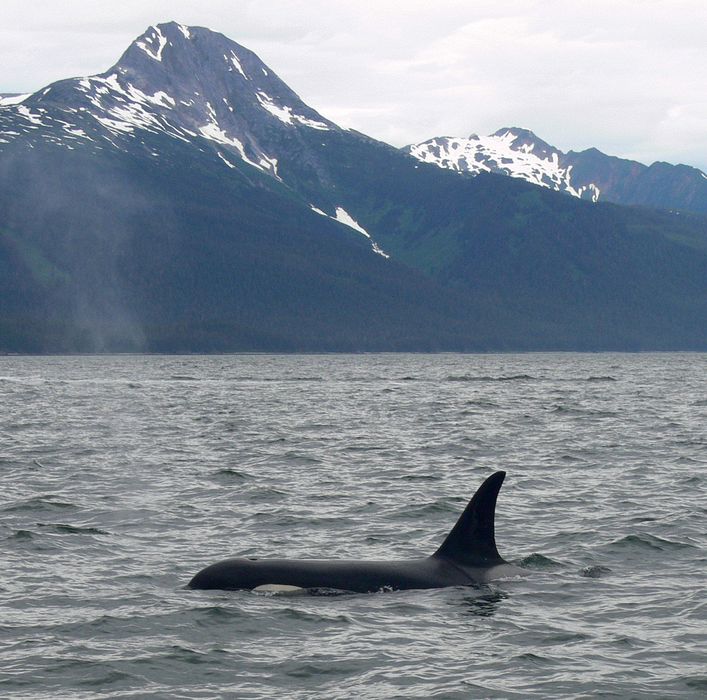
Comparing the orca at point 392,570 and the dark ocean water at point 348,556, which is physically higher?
the orca at point 392,570

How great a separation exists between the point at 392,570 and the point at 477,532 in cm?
150

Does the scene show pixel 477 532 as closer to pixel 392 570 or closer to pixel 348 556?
pixel 392 570

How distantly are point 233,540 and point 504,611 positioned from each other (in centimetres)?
750

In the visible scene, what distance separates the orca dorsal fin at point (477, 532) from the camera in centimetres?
1988

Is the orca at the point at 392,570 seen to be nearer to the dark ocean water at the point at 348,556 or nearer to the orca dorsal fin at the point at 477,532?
the orca dorsal fin at the point at 477,532

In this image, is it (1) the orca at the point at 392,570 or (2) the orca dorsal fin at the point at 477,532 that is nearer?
(1) the orca at the point at 392,570

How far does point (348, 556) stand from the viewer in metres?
22.8

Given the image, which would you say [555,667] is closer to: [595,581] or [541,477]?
[595,581]

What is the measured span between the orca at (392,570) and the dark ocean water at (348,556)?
35 centimetres

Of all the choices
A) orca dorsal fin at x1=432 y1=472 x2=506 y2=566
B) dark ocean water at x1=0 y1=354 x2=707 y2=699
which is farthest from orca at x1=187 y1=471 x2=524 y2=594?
dark ocean water at x1=0 y1=354 x2=707 y2=699

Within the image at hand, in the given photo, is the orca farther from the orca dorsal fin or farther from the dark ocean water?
the dark ocean water

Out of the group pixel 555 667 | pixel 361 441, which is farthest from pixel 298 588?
pixel 361 441

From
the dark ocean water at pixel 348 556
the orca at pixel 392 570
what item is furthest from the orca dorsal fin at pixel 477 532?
the dark ocean water at pixel 348 556

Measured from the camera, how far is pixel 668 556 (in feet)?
76.2
